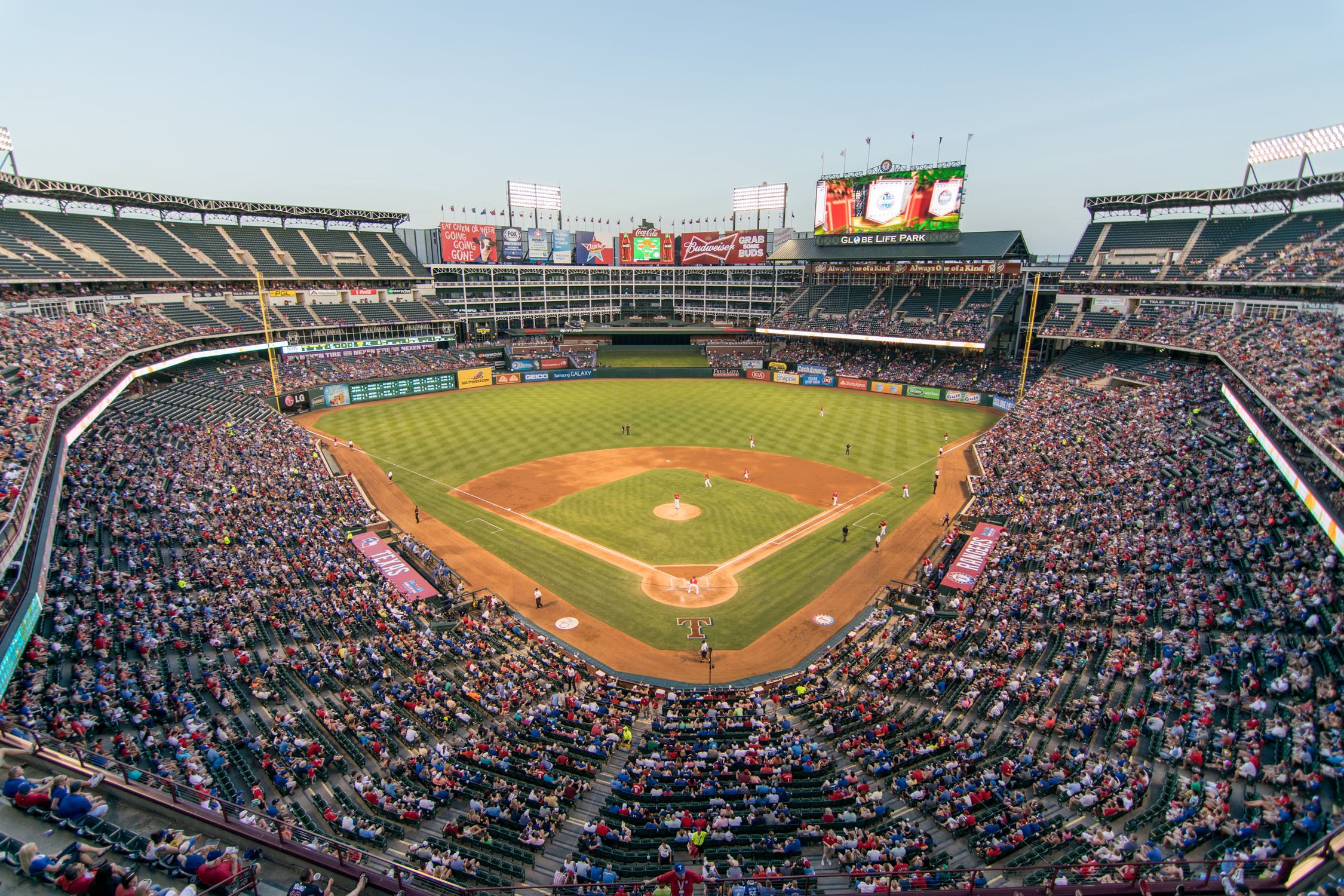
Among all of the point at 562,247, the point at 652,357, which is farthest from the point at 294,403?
the point at 562,247

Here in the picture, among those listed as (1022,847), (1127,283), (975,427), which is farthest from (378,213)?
(1022,847)

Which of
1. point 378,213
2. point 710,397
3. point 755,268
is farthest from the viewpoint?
point 755,268

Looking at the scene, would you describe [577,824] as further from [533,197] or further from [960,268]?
[533,197]

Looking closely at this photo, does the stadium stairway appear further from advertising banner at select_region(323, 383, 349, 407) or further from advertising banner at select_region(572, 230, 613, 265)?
advertising banner at select_region(572, 230, 613, 265)

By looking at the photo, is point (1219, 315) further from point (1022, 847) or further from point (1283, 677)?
point (1022, 847)

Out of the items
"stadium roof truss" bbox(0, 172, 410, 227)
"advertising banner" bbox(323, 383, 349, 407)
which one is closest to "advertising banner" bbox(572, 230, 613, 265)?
"stadium roof truss" bbox(0, 172, 410, 227)

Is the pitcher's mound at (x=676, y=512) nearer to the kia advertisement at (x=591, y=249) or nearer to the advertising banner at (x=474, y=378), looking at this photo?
the advertising banner at (x=474, y=378)

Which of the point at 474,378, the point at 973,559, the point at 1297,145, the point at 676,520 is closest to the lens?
the point at 973,559
